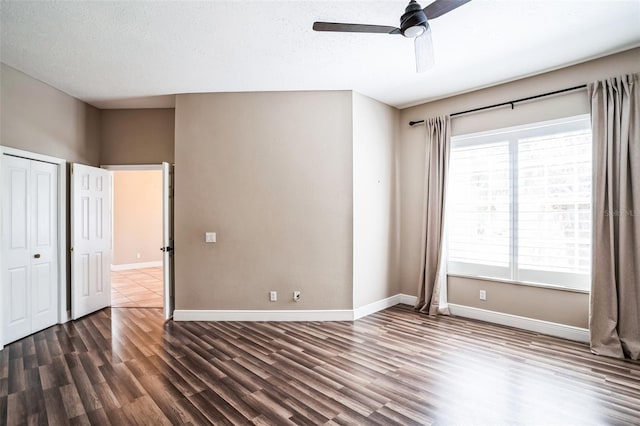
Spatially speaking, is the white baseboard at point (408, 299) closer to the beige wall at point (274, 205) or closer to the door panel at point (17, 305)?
the beige wall at point (274, 205)

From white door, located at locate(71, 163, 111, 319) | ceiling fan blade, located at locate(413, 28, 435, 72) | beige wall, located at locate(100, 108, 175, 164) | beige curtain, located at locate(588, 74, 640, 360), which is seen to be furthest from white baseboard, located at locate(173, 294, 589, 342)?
ceiling fan blade, located at locate(413, 28, 435, 72)

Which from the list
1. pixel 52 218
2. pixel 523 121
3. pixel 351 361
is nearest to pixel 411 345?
pixel 351 361

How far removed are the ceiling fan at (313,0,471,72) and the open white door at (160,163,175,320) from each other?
9.79ft

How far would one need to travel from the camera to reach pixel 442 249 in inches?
177

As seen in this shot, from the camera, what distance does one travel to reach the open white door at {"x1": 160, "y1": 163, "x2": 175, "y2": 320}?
13.9 feet

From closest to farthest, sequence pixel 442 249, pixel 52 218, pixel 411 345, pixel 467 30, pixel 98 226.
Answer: pixel 467 30, pixel 411 345, pixel 52 218, pixel 442 249, pixel 98 226

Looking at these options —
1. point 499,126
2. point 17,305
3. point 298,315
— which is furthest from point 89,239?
point 499,126

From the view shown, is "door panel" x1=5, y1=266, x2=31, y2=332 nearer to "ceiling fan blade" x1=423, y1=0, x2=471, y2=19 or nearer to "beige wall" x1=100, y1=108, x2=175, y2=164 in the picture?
"beige wall" x1=100, y1=108, x2=175, y2=164

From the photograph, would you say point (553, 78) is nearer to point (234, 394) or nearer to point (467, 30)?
point (467, 30)

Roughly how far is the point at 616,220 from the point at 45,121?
658cm

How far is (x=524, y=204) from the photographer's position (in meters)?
3.90

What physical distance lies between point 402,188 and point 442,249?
45.4 inches

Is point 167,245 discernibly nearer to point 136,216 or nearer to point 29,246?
point 29,246

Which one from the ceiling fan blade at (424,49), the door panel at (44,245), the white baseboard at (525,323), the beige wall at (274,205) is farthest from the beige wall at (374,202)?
the door panel at (44,245)
